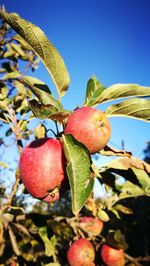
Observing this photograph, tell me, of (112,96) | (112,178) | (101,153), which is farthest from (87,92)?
(112,178)

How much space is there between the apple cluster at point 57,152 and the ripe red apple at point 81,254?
138 centimetres

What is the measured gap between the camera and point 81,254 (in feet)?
7.82

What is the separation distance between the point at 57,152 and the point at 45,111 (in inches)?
8.0

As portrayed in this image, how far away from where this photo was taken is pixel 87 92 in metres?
1.43

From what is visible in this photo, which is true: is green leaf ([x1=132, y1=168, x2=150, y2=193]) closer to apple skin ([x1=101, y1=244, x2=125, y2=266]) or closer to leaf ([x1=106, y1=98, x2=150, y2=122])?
Result: leaf ([x1=106, y1=98, x2=150, y2=122])

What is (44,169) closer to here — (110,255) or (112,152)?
(112,152)

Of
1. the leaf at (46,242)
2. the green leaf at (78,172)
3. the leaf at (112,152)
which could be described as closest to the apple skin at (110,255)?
the leaf at (46,242)

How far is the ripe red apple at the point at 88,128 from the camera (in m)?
1.18

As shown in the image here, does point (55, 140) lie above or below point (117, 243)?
above

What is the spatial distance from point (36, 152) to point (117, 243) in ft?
5.14

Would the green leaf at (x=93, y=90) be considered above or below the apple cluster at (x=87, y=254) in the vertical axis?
above

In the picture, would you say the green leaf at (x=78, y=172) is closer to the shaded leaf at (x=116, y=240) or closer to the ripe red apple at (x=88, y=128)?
the ripe red apple at (x=88, y=128)

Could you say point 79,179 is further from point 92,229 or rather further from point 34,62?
point 34,62

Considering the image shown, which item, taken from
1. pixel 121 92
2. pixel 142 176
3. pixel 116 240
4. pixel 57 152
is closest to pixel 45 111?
pixel 57 152
